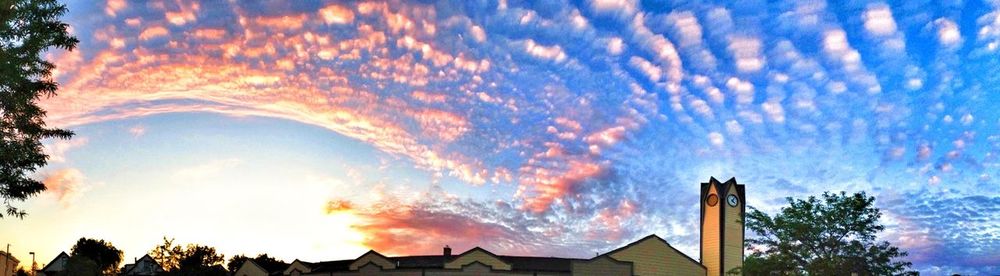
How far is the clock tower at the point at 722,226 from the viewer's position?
229ft

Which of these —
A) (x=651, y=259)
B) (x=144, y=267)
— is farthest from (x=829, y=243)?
(x=144, y=267)

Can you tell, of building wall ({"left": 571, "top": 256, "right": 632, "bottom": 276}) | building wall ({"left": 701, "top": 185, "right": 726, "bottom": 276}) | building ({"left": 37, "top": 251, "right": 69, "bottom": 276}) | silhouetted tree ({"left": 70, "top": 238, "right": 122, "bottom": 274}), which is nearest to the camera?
building wall ({"left": 571, "top": 256, "right": 632, "bottom": 276})

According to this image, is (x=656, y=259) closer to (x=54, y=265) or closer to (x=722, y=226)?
(x=722, y=226)

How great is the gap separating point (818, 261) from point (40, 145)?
42354mm

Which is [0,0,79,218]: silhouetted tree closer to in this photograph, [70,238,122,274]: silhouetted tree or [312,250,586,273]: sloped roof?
[312,250,586,273]: sloped roof

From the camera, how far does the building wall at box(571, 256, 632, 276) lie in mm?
62438

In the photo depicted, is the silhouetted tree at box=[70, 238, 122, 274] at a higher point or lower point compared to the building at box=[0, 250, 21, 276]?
higher

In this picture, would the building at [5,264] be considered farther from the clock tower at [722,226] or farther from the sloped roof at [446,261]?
the clock tower at [722,226]

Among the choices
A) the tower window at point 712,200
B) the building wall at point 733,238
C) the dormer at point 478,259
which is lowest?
the dormer at point 478,259

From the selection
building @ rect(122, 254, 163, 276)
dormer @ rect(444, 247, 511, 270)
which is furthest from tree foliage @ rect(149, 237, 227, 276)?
dormer @ rect(444, 247, 511, 270)

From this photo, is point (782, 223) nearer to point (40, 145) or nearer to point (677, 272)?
point (677, 272)

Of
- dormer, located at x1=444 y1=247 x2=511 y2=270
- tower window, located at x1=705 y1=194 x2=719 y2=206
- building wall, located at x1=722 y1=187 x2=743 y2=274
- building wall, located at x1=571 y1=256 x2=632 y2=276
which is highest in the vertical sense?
tower window, located at x1=705 y1=194 x2=719 y2=206

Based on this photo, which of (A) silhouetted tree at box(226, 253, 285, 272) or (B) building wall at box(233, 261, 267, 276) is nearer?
(B) building wall at box(233, 261, 267, 276)

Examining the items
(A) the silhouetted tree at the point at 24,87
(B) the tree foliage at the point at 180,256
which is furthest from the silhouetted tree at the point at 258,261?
(A) the silhouetted tree at the point at 24,87
